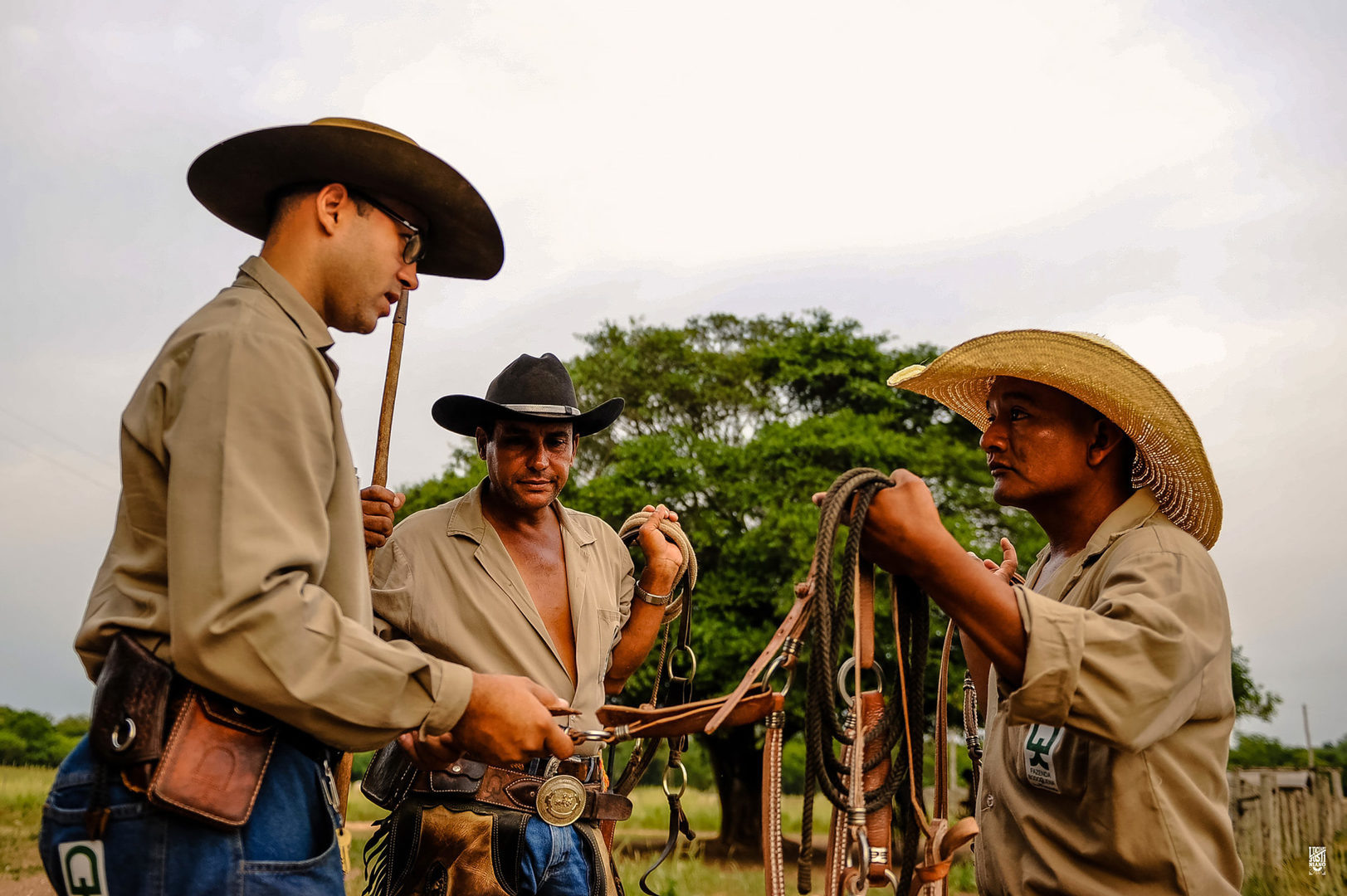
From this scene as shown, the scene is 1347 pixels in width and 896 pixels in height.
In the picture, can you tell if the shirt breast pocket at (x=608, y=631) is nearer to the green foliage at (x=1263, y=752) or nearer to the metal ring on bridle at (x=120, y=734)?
the metal ring on bridle at (x=120, y=734)

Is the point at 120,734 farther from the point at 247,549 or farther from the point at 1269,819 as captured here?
the point at 1269,819

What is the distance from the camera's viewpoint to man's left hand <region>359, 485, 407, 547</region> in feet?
12.6

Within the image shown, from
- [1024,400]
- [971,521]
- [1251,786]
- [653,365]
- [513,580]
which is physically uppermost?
[653,365]

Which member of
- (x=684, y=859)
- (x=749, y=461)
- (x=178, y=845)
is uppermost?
(x=749, y=461)

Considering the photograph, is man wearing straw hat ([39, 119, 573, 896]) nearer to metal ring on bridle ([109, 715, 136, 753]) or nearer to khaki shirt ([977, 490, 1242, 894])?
metal ring on bridle ([109, 715, 136, 753])

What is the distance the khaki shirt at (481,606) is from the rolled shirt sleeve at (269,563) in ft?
4.49

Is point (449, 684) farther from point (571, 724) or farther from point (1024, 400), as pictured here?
point (1024, 400)

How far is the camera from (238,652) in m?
2.03

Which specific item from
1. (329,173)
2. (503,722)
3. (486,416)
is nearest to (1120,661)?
(503,722)

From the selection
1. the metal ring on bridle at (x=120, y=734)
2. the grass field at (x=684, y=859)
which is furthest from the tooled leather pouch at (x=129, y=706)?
the grass field at (x=684, y=859)

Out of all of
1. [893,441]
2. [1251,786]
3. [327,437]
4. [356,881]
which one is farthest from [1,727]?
[327,437]

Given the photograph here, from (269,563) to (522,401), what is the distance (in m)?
2.07

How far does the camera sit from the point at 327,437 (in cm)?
227

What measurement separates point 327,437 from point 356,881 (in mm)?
9075
